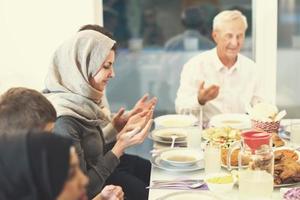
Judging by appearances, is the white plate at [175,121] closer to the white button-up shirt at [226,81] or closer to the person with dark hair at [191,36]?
the white button-up shirt at [226,81]

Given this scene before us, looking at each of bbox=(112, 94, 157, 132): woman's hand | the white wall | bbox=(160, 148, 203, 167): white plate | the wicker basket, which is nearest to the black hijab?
bbox=(160, 148, 203, 167): white plate

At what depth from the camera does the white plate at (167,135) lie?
225 cm

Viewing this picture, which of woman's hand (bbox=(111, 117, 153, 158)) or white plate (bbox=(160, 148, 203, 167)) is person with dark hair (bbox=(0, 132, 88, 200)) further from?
woman's hand (bbox=(111, 117, 153, 158))

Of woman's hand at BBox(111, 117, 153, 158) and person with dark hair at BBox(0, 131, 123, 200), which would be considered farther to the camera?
woman's hand at BBox(111, 117, 153, 158)

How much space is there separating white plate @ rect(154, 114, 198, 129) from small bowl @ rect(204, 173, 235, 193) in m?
0.75

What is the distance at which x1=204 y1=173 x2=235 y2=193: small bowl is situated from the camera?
1.64 meters

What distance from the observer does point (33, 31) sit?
10.7 ft

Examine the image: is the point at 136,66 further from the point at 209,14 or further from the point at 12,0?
the point at 12,0

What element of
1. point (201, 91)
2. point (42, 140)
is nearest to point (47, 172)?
point (42, 140)

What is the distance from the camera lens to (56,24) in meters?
3.23

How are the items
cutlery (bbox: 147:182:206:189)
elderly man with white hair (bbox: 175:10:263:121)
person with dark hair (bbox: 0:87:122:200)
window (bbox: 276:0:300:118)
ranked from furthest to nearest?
window (bbox: 276:0:300:118) → elderly man with white hair (bbox: 175:10:263:121) → cutlery (bbox: 147:182:206:189) → person with dark hair (bbox: 0:87:122:200)

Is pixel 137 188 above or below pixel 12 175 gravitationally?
below

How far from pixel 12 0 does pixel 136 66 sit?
113cm

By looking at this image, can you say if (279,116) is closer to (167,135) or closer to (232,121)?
(232,121)
